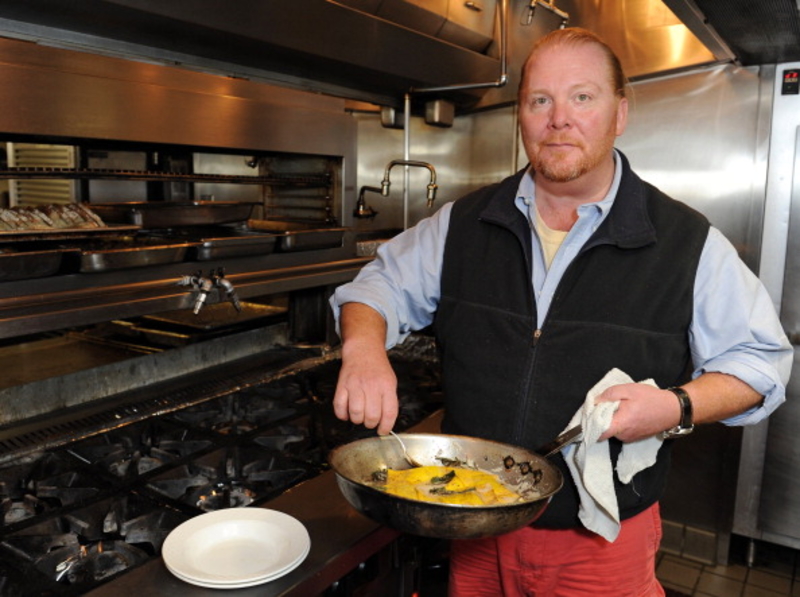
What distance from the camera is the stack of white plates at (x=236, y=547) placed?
1407mm

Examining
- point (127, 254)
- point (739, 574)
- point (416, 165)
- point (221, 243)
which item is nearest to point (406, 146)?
point (416, 165)

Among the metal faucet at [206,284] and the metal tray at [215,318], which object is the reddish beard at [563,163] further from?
the metal tray at [215,318]

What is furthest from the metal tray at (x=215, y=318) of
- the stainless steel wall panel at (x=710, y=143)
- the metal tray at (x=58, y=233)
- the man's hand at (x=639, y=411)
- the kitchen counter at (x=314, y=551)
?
the stainless steel wall panel at (x=710, y=143)

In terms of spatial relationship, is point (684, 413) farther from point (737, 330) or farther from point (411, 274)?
point (411, 274)

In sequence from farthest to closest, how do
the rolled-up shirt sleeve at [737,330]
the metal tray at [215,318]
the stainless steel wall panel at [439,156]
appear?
the stainless steel wall panel at [439,156], the metal tray at [215,318], the rolled-up shirt sleeve at [737,330]

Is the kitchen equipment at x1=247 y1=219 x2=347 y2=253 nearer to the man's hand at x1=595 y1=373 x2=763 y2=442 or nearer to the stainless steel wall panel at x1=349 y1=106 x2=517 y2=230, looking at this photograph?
the stainless steel wall panel at x1=349 y1=106 x2=517 y2=230

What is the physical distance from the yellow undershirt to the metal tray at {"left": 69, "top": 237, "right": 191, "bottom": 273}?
3.98 ft

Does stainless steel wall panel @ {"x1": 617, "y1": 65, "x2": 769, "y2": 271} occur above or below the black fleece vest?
above

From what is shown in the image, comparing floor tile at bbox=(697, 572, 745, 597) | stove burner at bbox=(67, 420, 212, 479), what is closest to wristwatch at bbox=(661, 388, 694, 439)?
stove burner at bbox=(67, 420, 212, 479)

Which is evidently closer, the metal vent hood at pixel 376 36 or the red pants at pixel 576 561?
the red pants at pixel 576 561

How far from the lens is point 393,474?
147 cm

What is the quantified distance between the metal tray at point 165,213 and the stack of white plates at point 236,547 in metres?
1.19

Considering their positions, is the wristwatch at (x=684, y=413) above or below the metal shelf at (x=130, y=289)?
below

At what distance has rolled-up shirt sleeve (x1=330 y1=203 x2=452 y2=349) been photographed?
6.26ft
